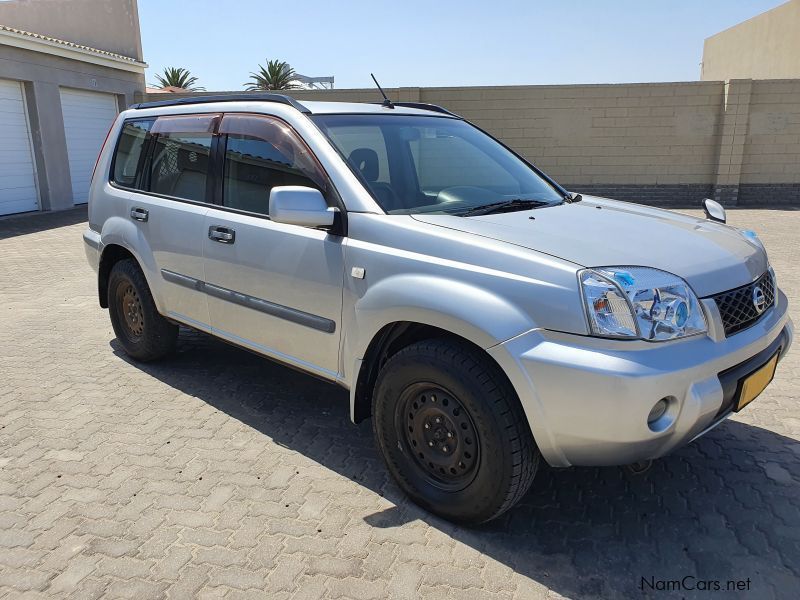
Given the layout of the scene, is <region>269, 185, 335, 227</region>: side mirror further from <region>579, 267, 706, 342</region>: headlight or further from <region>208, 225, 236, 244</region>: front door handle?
<region>579, 267, 706, 342</region>: headlight

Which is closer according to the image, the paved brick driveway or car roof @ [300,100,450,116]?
the paved brick driveway

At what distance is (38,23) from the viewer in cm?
1664

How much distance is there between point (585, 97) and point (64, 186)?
1224 cm

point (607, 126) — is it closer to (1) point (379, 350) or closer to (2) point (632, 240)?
(2) point (632, 240)

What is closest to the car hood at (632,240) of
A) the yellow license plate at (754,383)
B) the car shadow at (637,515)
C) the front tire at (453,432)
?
the yellow license plate at (754,383)

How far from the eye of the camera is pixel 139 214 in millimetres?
4387

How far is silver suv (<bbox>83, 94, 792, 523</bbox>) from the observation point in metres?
2.40

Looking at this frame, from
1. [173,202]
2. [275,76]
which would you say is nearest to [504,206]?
[173,202]

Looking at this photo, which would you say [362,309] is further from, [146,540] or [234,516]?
[146,540]

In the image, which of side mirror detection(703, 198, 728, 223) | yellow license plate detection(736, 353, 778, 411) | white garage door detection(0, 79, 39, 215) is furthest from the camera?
white garage door detection(0, 79, 39, 215)

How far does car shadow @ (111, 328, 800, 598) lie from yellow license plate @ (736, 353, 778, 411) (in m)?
0.59

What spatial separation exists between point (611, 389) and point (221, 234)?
238cm

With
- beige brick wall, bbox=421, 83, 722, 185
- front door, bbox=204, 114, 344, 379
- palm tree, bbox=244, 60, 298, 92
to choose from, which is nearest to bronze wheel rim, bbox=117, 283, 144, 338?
front door, bbox=204, 114, 344, 379

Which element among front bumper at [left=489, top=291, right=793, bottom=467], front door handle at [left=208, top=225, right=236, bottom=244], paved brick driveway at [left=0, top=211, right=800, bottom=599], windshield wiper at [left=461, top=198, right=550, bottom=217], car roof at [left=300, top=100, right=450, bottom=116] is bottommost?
paved brick driveway at [left=0, top=211, right=800, bottom=599]
